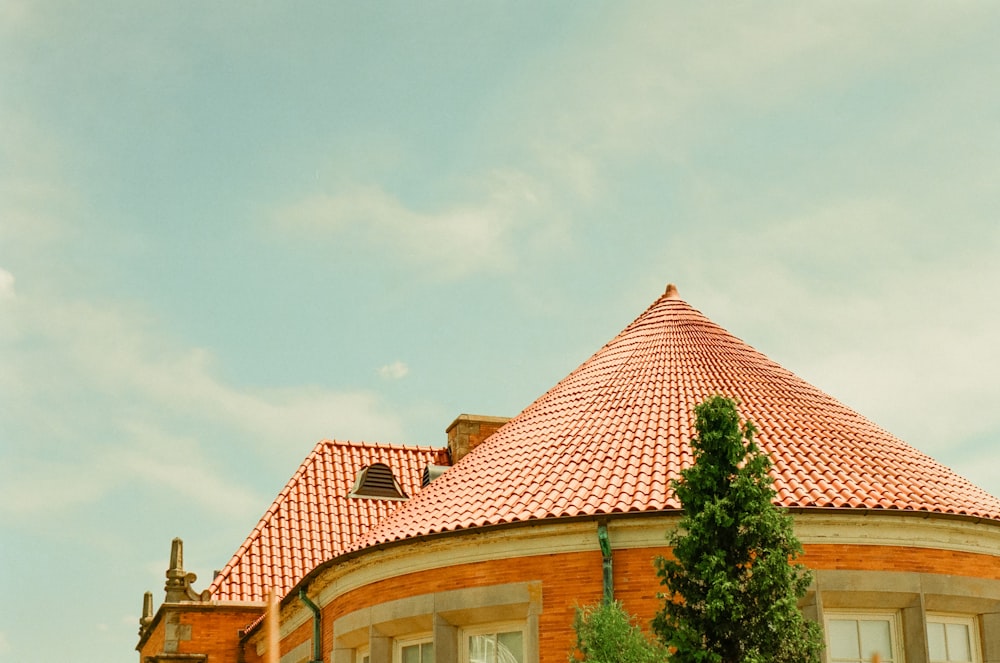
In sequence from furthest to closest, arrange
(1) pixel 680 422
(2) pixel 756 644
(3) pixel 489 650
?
(1) pixel 680 422, (3) pixel 489 650, (2) pixel 756 644

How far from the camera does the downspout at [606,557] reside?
16641 millimetres

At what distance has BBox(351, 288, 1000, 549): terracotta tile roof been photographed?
57.4 feet

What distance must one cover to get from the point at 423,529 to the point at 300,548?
8758mm

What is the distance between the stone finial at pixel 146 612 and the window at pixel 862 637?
21192 millimetres

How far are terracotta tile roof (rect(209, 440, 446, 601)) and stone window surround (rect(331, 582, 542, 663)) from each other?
6.06 metres

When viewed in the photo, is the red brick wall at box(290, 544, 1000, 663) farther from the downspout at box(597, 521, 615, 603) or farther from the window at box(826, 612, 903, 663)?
the window at box(826, 612, 903, 663)

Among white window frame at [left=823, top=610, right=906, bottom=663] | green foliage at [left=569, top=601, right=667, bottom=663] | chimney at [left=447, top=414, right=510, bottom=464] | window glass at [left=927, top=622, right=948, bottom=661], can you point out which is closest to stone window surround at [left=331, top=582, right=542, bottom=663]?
green foliage at [left=569, top=601, right=667, bottom=663]

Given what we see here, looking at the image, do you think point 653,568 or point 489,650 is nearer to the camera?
point 653,568

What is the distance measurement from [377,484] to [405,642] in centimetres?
978

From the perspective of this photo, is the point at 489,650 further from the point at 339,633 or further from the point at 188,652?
the point at 188,652

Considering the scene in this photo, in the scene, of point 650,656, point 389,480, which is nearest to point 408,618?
point 650,656

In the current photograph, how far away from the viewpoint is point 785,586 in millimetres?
13750

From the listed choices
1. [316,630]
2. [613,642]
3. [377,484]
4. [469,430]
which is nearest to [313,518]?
[377,484]

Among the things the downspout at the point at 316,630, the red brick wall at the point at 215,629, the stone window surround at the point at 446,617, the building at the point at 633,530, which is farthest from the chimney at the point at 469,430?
the stone window surround at the point at 446,617
